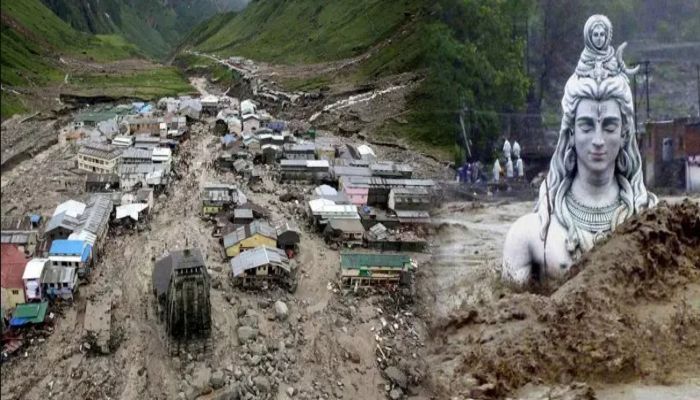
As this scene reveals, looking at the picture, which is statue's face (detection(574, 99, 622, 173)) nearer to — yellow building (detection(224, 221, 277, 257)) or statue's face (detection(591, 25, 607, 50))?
statue's face (detection(591, 25, 607, 50))

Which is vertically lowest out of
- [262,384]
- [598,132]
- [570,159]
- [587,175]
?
[262,384]

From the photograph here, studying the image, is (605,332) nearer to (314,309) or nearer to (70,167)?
(314,309)

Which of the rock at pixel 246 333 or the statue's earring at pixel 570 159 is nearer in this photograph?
the statue's earring at pixel 570 159

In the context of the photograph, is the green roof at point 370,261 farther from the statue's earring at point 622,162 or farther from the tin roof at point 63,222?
the statue's earring at point 622,162

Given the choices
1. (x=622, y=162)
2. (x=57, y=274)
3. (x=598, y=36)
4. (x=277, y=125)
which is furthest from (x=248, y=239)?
(x=277, y=125)

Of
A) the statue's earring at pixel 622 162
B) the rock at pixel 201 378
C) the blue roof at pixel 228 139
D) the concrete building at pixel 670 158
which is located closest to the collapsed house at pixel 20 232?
the rock at pixel 201 378

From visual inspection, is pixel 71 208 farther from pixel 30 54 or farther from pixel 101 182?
pixel 30 54
